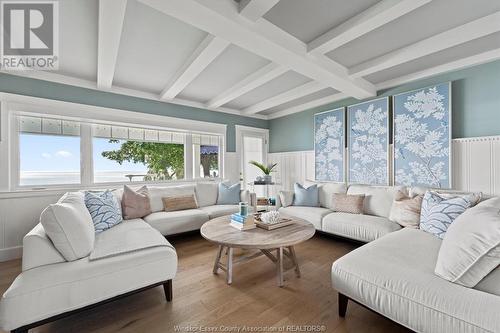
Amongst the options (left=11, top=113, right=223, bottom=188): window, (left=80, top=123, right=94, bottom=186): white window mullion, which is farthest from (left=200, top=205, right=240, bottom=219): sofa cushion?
(left=80, top=123, right=94, bottom=186): white window mullion

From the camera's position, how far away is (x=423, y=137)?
2.96 m

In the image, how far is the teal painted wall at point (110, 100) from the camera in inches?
108

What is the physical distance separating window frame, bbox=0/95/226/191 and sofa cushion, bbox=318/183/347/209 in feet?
8.09

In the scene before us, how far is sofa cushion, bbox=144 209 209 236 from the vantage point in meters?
2.90

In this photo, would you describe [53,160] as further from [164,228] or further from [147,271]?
[147,271]

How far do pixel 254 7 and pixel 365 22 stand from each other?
949 mm

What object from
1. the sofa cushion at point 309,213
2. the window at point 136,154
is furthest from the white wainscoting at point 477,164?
the window at point 136,154

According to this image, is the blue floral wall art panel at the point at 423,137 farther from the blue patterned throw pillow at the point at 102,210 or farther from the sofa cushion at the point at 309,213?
the blue patterned throw pillow at the point at 102,210

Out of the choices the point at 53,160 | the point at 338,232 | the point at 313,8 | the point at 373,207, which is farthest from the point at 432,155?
the point at 53,160

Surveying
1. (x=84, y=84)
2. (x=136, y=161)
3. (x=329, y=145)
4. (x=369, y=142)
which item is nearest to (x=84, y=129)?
(x=84, y=84)

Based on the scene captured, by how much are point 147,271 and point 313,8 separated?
2506mm

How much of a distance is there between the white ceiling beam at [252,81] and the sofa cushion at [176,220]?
2.04 metres

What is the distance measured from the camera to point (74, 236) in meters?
1.54

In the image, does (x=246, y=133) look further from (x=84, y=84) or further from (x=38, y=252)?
(x=38, y=252)
